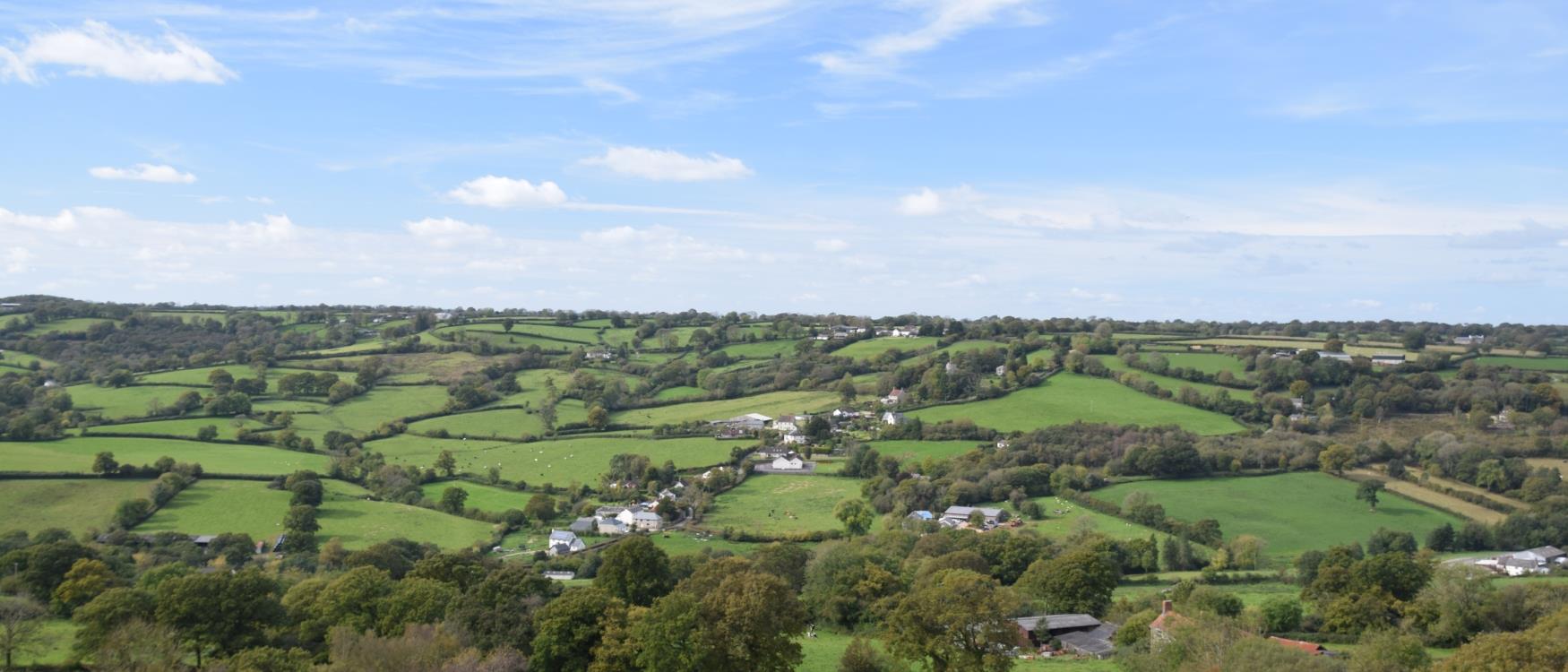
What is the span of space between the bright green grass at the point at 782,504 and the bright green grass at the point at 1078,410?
16351 mm

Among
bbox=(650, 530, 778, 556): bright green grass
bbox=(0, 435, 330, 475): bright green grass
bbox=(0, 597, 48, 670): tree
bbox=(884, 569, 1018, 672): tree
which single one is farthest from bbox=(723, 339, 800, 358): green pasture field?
bbox=(0, 597, 48, 670): tree

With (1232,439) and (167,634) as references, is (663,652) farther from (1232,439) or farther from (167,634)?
(1232,439)

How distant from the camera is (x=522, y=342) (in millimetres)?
116562

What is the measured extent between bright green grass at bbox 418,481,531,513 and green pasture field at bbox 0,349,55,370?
5304 centimetres

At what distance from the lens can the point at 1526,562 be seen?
49.8 meters

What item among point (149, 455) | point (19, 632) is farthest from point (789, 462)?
point (19, 632)

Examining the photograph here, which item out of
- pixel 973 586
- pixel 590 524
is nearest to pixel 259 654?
pixel 973 586

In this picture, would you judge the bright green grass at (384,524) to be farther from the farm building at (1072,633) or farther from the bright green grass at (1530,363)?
the bright green grass at (1530,363)

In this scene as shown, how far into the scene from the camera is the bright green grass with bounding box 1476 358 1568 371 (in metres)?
87.1

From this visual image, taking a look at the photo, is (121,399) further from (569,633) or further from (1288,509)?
(1288,509)

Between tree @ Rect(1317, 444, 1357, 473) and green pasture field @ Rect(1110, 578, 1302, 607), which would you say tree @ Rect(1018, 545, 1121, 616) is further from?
tree @ Rect(1317, 444, 1357, 473)

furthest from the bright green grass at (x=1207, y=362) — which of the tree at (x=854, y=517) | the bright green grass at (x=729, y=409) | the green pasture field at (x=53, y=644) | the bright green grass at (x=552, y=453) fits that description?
the green pasture field at (x=53, y=644)

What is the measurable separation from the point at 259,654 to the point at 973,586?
20.5 metres

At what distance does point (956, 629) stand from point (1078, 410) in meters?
52.3
